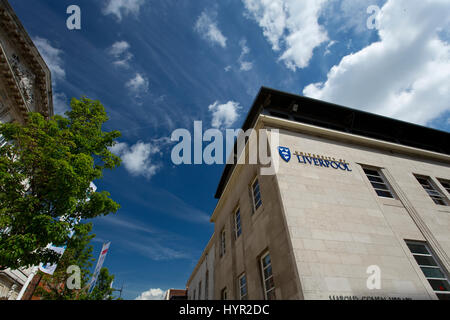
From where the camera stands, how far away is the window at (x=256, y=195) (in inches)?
443

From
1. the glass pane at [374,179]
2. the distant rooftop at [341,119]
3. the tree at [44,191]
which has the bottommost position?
the tree at [44,191]

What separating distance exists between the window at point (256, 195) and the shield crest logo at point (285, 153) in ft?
7.37

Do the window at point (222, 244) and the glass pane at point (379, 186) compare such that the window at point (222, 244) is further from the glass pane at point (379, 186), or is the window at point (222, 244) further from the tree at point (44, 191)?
the glass pane at point (379, 186)

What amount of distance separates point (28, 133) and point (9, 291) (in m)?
22.0

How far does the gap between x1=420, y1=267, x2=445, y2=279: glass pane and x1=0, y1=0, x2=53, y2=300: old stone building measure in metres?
28.4

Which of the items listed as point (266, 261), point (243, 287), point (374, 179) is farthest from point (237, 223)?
point (374, 179)

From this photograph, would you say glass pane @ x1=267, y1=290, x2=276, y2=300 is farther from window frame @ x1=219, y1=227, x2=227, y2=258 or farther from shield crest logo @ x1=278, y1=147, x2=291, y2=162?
window frame @ x1=219, y1=227, x2=227, y2=258

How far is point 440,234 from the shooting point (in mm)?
9727

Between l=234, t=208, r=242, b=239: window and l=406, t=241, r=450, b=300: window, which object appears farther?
l=234, t=208, r=242, b=239: window

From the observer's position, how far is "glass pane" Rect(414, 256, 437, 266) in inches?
344

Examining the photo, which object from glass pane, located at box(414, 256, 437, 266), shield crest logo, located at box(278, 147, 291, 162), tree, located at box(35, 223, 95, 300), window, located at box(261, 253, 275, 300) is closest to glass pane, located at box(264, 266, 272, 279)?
window, located at box(261, 253, 275, 300)

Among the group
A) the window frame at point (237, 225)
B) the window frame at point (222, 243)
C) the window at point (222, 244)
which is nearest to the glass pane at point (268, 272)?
the window frame at point (237, 225)
